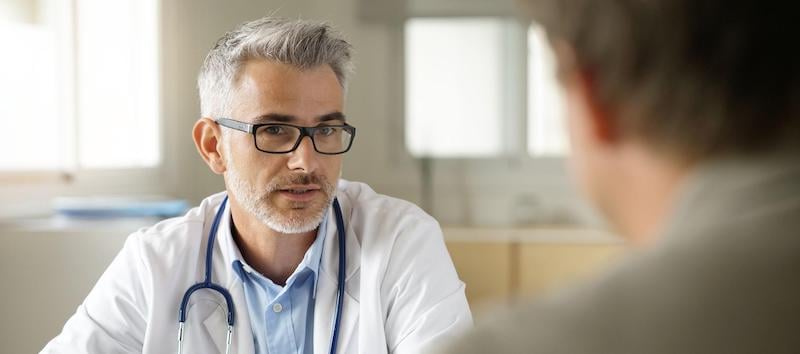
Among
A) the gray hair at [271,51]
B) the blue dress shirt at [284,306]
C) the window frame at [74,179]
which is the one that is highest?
the gray hair at [271,51]

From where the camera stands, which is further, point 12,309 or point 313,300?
point 12,309

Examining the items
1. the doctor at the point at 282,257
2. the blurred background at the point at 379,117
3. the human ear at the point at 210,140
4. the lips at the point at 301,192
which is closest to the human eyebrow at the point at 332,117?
the doctor at the point at 282,257

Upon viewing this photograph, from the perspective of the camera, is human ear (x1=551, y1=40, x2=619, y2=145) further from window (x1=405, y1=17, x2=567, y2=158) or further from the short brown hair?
window (x1=405, y1=17, x2=567, y2=158)

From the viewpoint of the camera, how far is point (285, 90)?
1.58 meters

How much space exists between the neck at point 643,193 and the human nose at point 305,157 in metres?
1.10

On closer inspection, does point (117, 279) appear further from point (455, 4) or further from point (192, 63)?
point (455, 4)

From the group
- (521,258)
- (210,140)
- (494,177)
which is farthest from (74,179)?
(494,177)

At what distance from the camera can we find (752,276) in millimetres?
396

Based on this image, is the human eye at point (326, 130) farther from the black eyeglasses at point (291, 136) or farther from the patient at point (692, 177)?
the patient at point (692, 177)

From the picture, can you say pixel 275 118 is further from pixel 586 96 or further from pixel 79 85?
pixel 79 85

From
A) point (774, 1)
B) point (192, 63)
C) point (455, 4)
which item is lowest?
point (774, 1)

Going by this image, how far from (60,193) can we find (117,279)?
3.44 feet

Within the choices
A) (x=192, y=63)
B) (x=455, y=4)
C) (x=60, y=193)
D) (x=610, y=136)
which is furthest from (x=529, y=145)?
(x=610, y=136)

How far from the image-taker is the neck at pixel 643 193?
45 cm
